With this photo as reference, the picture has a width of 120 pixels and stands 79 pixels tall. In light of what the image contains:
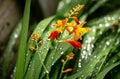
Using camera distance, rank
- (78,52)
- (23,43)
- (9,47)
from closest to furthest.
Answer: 1. (23,43)
2. (78,52)
3. (9,47)

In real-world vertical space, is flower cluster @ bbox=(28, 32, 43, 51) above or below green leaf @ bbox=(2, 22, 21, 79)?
above

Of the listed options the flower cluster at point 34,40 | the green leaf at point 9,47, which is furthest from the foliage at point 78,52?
the green leaf at point 9,47

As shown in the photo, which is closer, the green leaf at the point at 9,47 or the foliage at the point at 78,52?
the foliage at the point at 78,52

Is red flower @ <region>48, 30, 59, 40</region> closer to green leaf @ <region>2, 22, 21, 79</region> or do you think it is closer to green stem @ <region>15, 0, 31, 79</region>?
green stem @ <region>15, 0, 31, 79</region>

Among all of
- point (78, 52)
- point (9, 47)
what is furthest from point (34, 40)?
point (9, 47)

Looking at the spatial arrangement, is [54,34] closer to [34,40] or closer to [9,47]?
[34,40]


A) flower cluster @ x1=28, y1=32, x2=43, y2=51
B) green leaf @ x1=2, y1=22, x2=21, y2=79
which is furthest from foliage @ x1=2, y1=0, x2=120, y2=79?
green leaf @ x1=2, y1=22, x2=21, y2=79

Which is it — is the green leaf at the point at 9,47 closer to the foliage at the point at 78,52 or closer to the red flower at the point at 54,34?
the foliage at the point at 78,52

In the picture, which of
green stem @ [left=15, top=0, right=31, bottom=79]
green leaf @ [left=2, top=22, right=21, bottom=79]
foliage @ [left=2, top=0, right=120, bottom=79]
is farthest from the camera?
green leaf @ [left=2, top=22, right=21, bottom=79]

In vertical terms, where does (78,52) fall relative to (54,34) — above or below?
below

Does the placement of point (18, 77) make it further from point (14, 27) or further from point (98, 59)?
point (14, 27)

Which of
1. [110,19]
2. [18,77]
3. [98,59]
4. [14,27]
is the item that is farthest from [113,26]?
[18,77]
